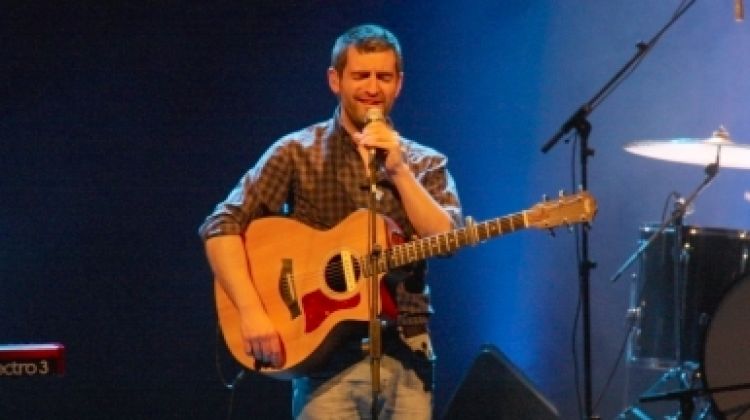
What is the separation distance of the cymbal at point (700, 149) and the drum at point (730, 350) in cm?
68

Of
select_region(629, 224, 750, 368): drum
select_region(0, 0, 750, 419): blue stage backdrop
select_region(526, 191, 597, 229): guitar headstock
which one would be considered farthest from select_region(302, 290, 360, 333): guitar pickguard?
select_region(629, 224, 750, 368): drum

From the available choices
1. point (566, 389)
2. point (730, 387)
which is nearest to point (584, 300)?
point (730, 387)

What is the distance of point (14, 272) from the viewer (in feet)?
16.6

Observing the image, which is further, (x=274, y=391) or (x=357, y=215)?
(x=274, y=391)

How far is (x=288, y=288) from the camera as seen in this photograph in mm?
3465

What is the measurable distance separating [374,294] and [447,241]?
28cm

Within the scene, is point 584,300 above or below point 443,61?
below

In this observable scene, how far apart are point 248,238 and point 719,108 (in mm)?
3293

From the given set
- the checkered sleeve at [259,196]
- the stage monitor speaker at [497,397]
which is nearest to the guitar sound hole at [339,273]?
the checkered sleeve at [259,196]

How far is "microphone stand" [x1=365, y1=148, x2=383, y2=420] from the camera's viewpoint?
295 centimetres

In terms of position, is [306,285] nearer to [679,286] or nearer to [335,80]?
[335,80]

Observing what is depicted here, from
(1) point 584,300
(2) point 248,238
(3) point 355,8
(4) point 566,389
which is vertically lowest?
(4) point 566,389

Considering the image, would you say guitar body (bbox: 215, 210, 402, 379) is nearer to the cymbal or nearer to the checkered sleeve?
the checkered sleeve

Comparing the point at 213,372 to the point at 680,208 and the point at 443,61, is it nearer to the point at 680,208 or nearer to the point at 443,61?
the point at 443,61
